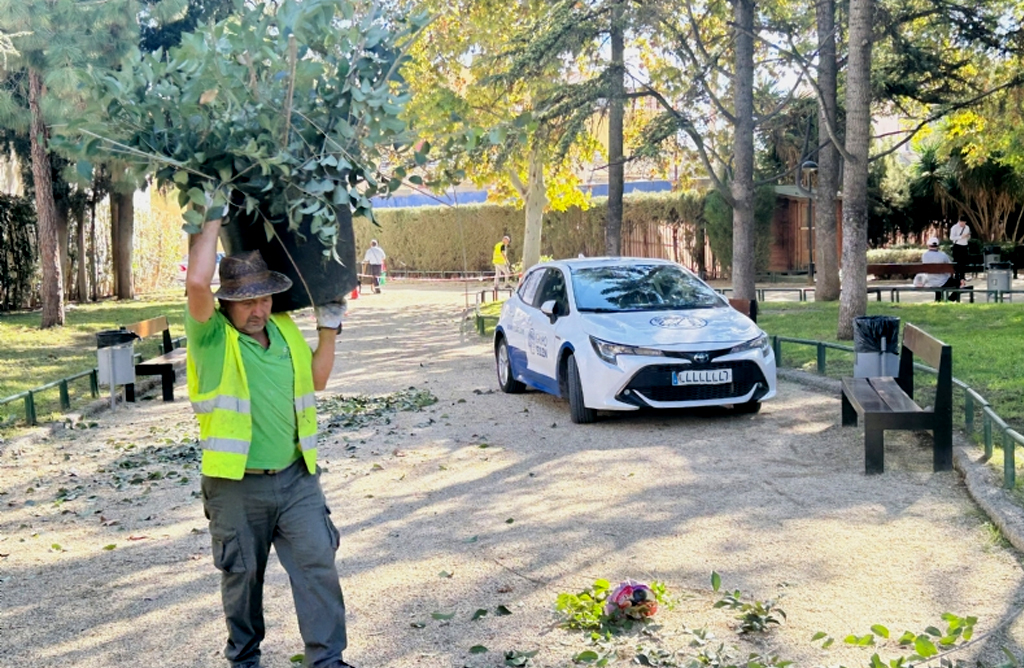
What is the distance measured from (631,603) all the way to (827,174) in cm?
1882

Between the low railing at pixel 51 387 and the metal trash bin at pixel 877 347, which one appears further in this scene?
the low railing at pixel 51 387

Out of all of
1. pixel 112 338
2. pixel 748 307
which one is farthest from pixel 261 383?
pixel 748 307

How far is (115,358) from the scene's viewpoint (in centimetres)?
1316

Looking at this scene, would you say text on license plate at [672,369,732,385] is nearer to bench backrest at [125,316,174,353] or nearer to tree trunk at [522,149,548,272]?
bench backrest at [125,316,174,353]

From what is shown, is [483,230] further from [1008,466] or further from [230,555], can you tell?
[230,555]

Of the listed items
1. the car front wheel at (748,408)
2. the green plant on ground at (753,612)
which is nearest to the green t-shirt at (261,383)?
the green plant on ground at (753,612)

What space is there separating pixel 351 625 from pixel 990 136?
22119 millimetres

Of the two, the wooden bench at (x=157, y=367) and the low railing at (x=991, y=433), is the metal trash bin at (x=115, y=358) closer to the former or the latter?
the wooden bench at (x=157, y=367)

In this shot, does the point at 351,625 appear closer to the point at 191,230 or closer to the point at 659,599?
the point at 659,599

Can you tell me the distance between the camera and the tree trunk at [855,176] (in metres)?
15.5

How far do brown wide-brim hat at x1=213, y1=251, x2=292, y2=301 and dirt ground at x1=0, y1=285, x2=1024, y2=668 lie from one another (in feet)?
5.33

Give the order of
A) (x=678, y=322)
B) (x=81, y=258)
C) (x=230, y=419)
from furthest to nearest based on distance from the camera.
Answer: (x=81, y=258) < (x=678, y=322) < (x=230, y=419)

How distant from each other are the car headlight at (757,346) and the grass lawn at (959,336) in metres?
1.74

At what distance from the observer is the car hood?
34.8 ft
